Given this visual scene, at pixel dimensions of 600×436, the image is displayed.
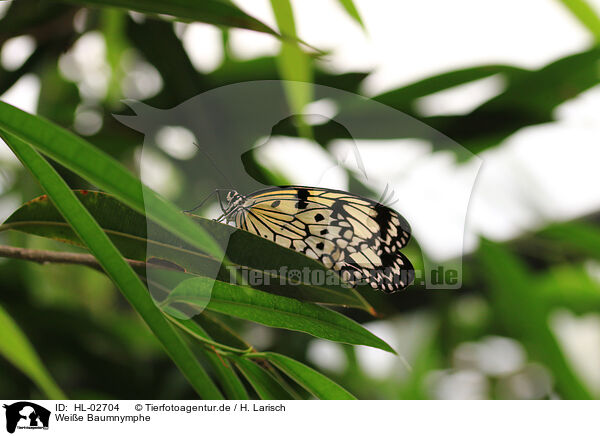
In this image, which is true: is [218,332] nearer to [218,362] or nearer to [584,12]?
[218,362]

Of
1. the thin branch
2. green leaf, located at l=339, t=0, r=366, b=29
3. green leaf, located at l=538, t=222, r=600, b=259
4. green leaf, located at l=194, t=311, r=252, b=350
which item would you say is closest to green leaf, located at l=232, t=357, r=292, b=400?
green leaf, located at l=194, t=311, r=252, b=350

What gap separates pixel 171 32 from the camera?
543 millimetres

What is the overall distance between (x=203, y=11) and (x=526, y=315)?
1.50 feet

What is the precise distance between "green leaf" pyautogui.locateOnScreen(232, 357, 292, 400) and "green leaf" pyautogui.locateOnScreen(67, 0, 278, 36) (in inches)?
8.3

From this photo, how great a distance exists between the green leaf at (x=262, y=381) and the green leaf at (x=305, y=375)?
0.02 meters

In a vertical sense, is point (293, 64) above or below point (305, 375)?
above

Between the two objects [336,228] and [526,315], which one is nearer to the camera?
[336,228]

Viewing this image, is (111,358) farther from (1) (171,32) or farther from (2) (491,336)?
(2) (491,336)

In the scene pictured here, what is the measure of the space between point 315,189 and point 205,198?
0.08 meters

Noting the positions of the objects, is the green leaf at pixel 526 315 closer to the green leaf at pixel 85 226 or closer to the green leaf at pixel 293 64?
the green leaf at pixel 293 64

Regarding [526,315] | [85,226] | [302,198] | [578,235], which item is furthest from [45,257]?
[578,235]

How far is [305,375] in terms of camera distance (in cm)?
33
